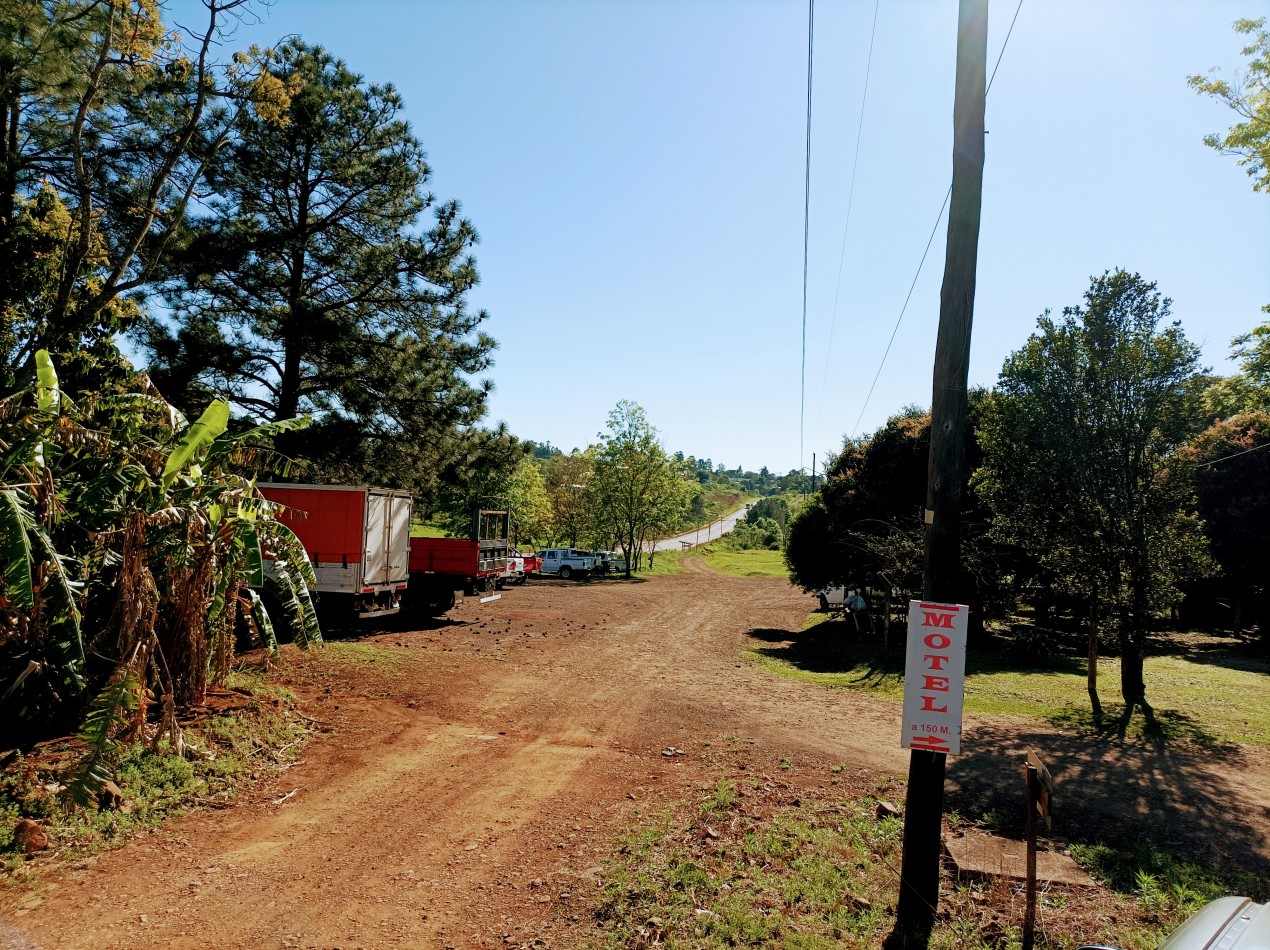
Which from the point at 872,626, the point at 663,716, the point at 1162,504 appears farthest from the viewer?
the point at 872,626

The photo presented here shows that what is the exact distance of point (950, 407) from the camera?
4.79 metres

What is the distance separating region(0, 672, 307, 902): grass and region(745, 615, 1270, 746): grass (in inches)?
391

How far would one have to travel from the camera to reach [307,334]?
1739 cm

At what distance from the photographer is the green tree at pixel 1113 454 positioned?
454 inches

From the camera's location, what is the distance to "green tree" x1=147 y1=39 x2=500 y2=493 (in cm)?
1695

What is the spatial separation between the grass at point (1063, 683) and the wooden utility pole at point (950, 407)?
26.0 feet

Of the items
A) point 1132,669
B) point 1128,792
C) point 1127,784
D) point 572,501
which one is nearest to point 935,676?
point 1128,792

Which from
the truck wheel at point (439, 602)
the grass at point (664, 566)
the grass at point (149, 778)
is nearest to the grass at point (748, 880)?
the grass at point (149, 778)

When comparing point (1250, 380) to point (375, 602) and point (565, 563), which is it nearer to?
point (375, 602)

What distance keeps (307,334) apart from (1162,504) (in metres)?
18.2

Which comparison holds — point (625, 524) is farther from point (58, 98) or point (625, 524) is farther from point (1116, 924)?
point (1116, 924)

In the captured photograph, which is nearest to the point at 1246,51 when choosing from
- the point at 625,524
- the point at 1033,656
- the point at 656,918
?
the point at 1033,656

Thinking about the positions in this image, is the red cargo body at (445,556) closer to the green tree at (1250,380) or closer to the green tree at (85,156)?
the green tree at (85,156)

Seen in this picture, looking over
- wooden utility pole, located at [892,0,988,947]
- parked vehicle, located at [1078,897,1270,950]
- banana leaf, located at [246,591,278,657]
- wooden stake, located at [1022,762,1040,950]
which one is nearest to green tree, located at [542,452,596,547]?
banana leaf, located at [246,591,278,657]
